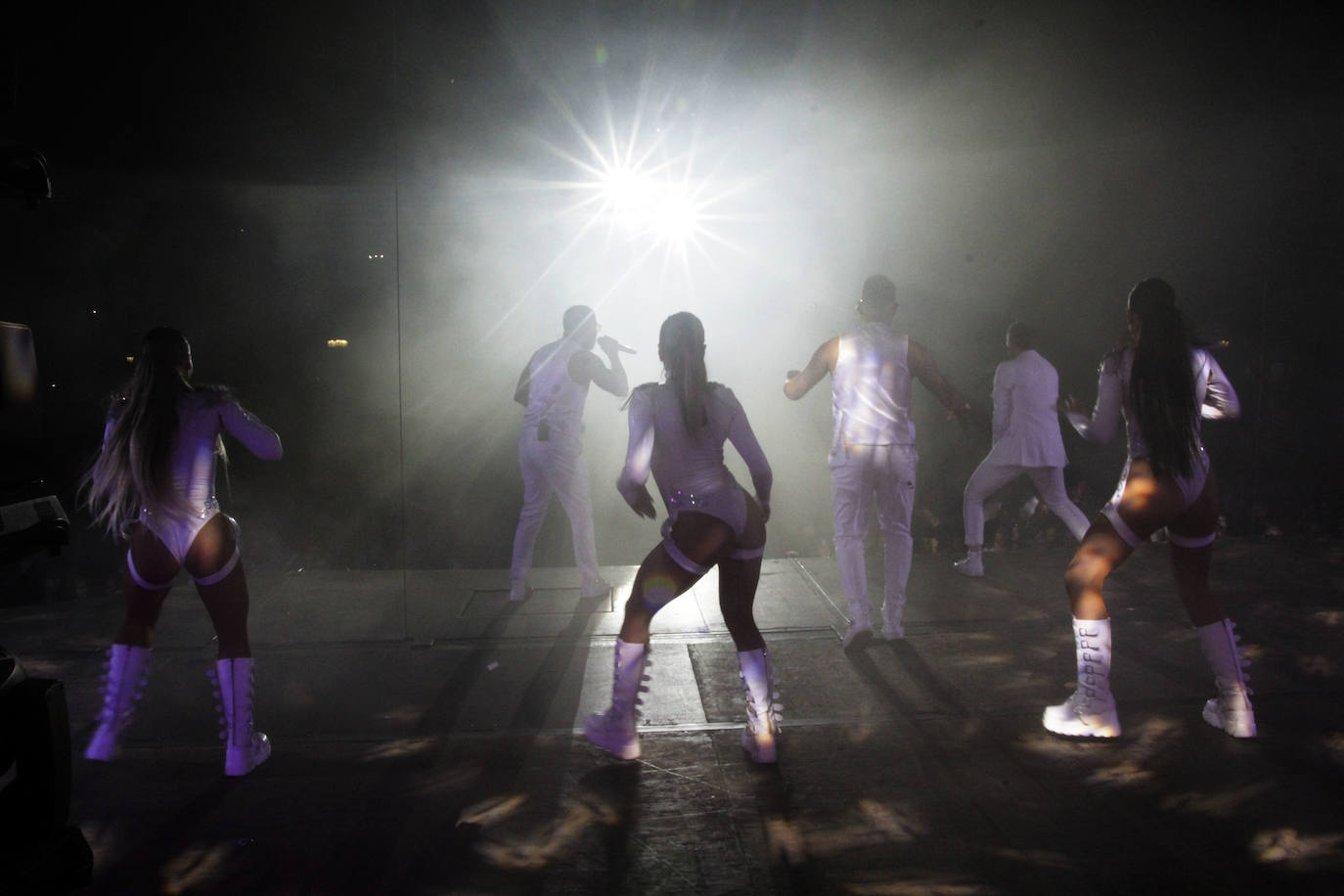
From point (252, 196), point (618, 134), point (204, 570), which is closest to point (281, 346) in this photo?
point (252, 196)

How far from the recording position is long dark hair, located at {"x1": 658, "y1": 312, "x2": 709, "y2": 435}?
3459mm

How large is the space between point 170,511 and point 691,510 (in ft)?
6.66

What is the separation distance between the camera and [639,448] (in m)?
3.49

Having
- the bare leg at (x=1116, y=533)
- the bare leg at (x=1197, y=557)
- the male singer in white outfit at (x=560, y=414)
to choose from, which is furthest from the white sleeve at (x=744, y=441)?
the male singer in white outfit at (x=560, y=414)

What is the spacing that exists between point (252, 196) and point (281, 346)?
202 centimetres

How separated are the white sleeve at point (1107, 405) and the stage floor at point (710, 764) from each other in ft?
4.37

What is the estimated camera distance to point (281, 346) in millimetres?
10828

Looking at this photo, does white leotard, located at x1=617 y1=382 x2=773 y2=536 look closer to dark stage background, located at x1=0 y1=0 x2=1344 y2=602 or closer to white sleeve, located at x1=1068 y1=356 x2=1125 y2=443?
white sleeve, located at x1=1068 y1=356 x2=1125 y2=443

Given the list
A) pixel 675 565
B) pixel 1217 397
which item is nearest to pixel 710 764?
pixel 675 565

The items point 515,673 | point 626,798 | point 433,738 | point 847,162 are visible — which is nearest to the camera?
point 626,798

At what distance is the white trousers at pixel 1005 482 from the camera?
21.2ft

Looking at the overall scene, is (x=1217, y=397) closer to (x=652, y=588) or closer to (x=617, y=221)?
(x=652, y=588)

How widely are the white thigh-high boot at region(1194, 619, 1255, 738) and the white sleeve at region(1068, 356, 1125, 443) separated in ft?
3.02

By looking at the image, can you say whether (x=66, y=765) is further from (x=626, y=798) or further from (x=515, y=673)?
(x=515, y=673)
